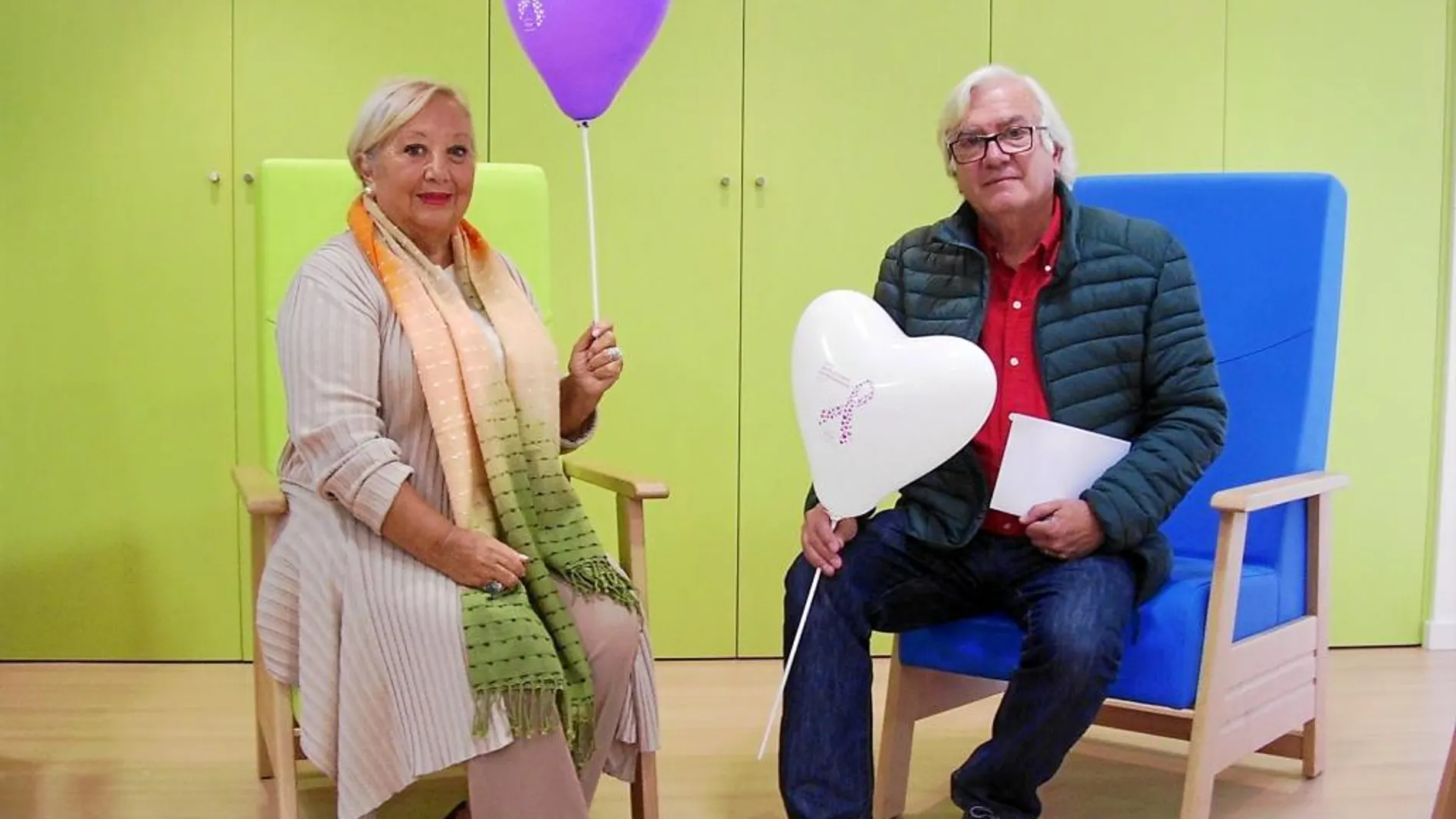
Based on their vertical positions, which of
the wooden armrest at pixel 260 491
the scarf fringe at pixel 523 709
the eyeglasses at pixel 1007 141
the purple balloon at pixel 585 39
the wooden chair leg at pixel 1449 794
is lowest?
the wooden chair leg at pixel 1449 794

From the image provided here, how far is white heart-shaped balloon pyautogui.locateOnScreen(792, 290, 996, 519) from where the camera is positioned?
189 cm

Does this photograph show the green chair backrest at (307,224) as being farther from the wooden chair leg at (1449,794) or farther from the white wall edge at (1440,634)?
the white wall edge at (1440,634)

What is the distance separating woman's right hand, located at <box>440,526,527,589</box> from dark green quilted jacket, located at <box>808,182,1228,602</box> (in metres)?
0.60

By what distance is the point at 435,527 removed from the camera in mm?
1868

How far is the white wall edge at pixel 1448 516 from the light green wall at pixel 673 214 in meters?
0.03

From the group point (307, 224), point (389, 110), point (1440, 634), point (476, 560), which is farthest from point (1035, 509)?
point (1440, 634)

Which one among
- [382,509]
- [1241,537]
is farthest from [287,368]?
[1241,537]

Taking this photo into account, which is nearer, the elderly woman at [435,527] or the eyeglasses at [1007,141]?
the elderly woman at [435,527]

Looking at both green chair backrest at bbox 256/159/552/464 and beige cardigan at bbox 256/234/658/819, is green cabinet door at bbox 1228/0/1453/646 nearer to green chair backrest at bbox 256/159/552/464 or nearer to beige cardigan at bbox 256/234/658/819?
green chair backrest at bbox 256/159/552/464

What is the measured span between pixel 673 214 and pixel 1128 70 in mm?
1107

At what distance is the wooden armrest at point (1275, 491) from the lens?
1.96 m

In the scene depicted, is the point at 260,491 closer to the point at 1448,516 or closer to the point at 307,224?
the point at 307,224

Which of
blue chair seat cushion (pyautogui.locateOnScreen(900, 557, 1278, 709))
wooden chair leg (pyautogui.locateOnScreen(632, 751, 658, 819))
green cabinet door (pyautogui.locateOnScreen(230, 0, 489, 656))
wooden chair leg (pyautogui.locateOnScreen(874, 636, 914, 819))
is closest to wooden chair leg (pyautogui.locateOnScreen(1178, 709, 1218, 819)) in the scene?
blue chair seat cushion (pyautogui.locateOnScreen(900, 557, 1278, 709))

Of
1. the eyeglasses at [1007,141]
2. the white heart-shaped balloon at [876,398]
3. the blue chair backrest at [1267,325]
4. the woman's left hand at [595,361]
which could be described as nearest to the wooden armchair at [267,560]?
the woman's left hand at [595,361]
